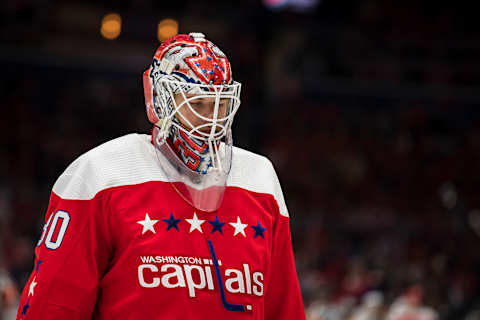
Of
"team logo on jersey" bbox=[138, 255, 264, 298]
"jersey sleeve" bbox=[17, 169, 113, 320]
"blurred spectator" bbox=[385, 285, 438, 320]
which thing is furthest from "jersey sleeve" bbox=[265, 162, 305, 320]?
"blurred spectator" bbox=[385, 285, 438, 320]

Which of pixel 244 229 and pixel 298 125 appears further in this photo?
pixel 298 125

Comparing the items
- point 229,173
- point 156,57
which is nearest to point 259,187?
point 229,173

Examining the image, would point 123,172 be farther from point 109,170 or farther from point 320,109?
point 320,109

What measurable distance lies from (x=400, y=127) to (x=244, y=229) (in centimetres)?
977

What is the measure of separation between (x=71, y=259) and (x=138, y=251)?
0.16 meters

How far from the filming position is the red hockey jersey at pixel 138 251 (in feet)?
6.48

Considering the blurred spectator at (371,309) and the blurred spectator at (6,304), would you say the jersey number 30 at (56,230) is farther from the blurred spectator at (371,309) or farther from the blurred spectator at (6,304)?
the blurred spectator at (371,309)

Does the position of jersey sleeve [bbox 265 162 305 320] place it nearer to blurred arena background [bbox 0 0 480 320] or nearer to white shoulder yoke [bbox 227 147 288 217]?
white shoulder yoke [bbox 227 147 288 217]

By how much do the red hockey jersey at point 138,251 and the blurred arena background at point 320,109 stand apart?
687 centimetres

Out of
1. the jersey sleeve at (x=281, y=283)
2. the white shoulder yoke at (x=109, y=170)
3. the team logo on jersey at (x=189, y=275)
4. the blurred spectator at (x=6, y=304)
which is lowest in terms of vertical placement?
the blurred spectator at (x=6, y=304)

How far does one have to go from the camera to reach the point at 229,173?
221cm

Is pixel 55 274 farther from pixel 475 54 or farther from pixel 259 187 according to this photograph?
pixel 475 54

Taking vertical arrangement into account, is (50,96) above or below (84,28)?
below

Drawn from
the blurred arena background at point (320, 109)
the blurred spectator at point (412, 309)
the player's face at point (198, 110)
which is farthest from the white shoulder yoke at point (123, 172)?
the blurred arena background at point (320, 109)
